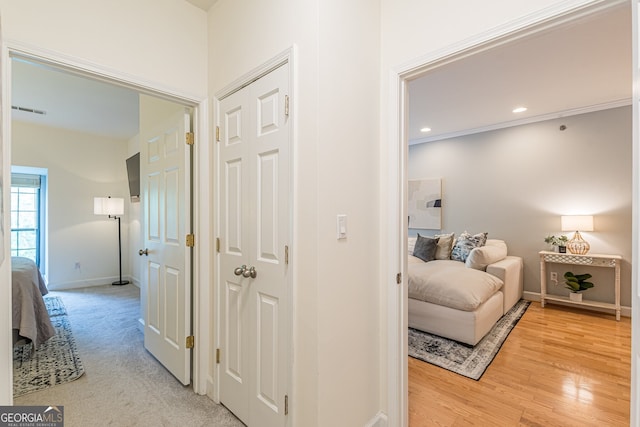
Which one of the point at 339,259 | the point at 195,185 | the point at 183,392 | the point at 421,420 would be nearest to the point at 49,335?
the point at 183,392

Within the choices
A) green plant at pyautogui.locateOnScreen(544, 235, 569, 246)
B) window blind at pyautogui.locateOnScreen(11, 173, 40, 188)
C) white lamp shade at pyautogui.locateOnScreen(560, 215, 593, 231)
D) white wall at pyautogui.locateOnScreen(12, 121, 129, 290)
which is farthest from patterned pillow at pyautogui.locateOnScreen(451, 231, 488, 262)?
window blind at pyautogui.locateOnScreen(11, 173, 40, 188)

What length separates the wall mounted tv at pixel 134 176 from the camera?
483 centimetres

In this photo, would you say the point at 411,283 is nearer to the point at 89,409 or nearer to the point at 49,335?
the point at 89,409

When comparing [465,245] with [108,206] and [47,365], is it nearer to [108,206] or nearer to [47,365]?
[47,365]

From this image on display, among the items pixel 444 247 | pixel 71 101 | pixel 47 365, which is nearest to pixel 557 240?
pixel 444 247

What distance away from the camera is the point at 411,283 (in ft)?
10.3

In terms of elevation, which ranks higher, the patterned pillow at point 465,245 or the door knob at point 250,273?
the door knob at point 250,273

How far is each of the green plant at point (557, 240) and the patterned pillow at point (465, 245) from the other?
0.86m

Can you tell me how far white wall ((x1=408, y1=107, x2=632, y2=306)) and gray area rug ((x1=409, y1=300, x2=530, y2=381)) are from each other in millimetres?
1794

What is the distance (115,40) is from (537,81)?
3.75 m

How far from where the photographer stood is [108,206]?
509 centimetres

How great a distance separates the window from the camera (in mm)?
5000

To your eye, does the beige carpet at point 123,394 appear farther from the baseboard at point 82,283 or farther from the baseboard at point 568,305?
the baseboard at point 568,305

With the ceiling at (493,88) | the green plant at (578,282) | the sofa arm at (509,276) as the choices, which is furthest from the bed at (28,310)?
the green plant at (578,282)
